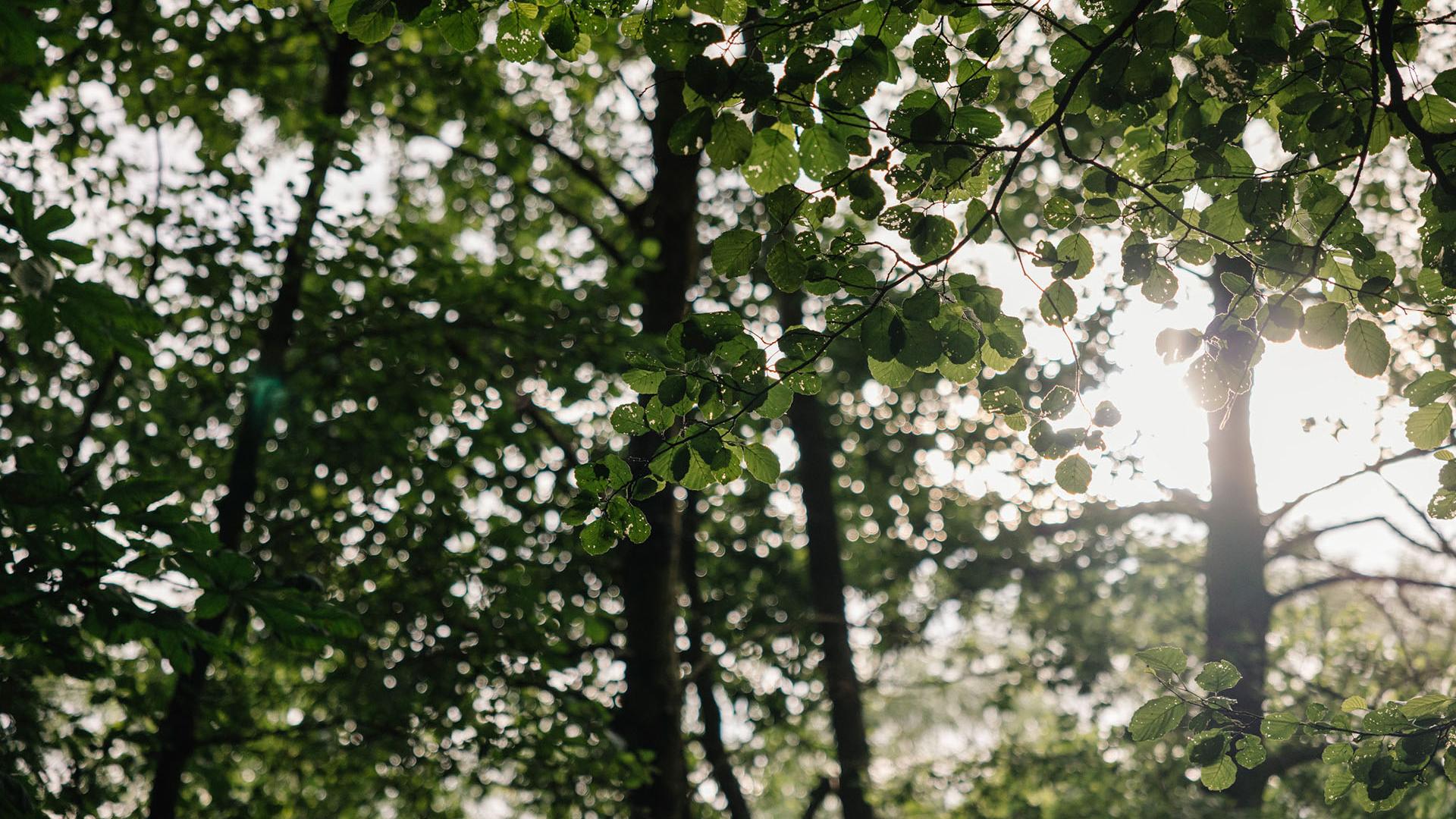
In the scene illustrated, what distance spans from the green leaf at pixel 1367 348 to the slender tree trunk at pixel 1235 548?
7326mm

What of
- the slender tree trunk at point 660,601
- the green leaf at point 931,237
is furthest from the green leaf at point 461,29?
the slender tree trunk at point 660,601

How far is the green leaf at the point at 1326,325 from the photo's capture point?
2025 millimetres

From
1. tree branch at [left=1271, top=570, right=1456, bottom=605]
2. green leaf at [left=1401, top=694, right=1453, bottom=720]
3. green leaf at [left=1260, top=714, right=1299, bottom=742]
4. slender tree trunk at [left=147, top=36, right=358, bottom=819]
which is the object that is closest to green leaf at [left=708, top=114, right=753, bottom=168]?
green leaf at [left=1260, top=714, right=1299, bottom=742]

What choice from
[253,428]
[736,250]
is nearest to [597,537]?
[736,250]

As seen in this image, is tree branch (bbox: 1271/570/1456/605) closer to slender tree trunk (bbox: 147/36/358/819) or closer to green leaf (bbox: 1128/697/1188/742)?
green leaf (bbox: 1128/697/1188/742)

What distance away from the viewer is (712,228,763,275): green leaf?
1878 mm

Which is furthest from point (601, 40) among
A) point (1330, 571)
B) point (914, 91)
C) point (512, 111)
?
point (1330, 571)

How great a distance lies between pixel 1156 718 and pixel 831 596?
762cm

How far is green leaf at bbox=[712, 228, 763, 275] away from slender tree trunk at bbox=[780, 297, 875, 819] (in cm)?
718

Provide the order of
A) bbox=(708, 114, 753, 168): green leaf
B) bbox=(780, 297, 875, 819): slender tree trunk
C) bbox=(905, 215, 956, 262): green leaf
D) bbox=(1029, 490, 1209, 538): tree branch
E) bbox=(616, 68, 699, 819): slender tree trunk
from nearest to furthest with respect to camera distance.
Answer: bbox=(708, 114, 753, 168): green leaf → bbox=(905, 215, 956, 262): green leaf → bbox=(616, 68, 699, 819): slender tree trunk → bbox=(780, 297, 875, 819): slender tree trunk → bbox=(1029, 490, 1209, 538): tree branch

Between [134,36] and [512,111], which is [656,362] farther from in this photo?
[512,111]

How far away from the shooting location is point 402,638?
5.27m

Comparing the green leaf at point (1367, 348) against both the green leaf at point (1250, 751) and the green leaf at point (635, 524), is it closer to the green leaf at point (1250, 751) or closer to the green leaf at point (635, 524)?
the green leaf at point (1250, 751)

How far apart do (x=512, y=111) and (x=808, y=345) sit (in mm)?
7402
